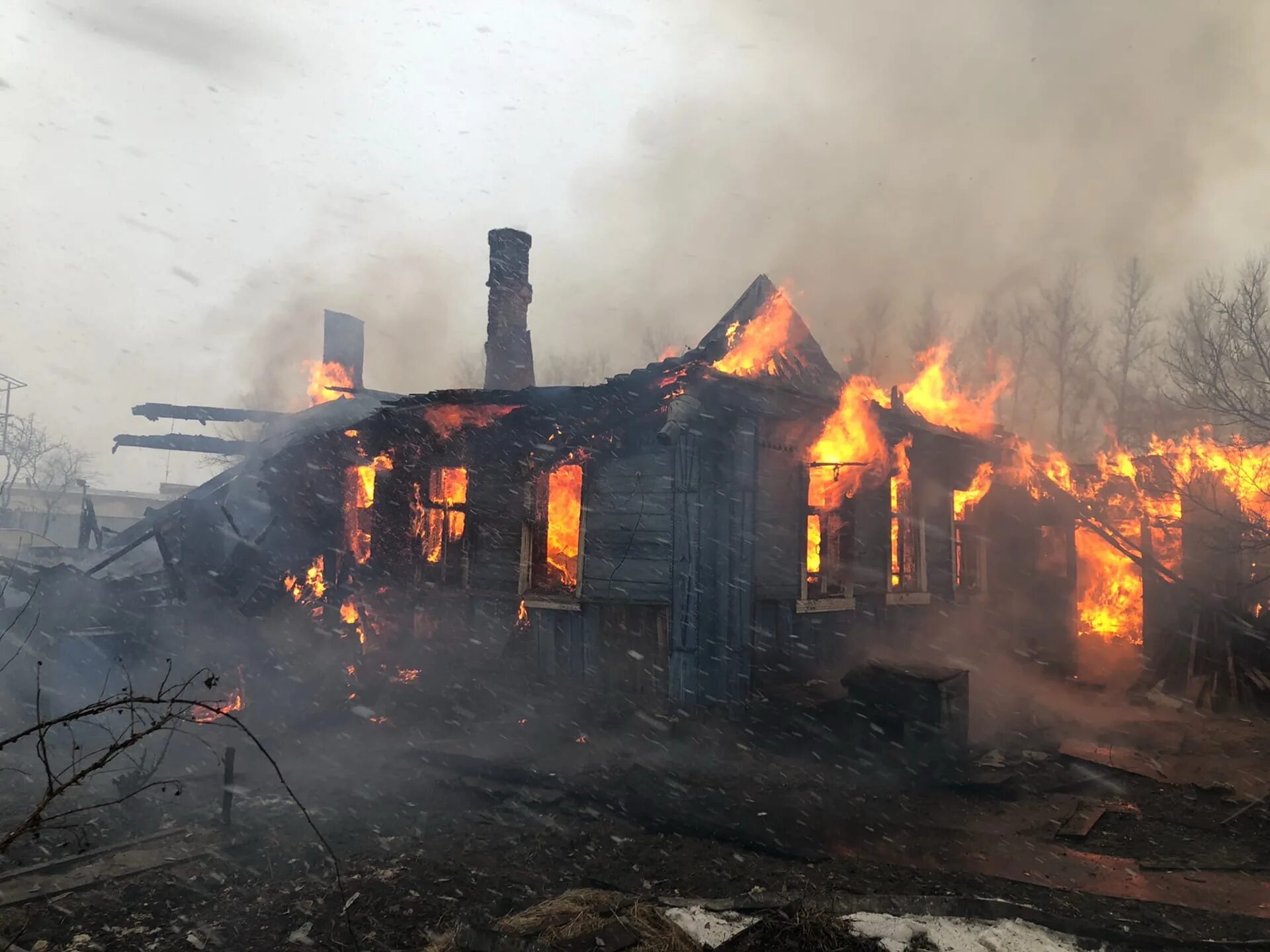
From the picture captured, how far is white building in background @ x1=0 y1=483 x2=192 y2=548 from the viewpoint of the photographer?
42188 mm

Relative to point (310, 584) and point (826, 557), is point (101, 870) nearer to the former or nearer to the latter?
point (310, 584)

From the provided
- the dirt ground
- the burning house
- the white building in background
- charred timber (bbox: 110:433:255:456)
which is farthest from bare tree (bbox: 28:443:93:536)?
the dirt ground

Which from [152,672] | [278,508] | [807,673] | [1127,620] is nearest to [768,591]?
[807,673]

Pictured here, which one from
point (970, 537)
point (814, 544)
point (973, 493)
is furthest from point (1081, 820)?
point (973, 493)

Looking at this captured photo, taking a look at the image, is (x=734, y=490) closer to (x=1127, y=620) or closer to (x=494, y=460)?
(x=494, y=460)

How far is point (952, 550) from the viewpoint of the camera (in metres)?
14.0

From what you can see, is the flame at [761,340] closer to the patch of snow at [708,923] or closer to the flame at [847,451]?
the flame at [847,451]

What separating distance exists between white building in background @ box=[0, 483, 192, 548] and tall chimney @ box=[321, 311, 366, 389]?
91.6ft

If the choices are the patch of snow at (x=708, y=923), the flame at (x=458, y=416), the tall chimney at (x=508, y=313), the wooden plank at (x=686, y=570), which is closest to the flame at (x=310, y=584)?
the flame at (x=458, y=416)

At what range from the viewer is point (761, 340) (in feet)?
39.4

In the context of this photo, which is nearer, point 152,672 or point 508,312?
point 152,672

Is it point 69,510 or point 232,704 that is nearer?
point 232,704

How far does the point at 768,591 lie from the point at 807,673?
146cm

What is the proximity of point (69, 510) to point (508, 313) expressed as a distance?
238ft
